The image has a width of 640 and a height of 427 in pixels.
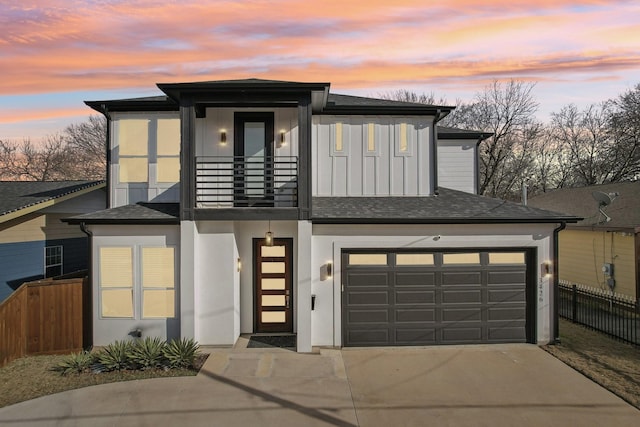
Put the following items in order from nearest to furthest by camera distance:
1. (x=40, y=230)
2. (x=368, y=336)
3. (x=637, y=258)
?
(x=368, y=336), (x=40, y=230), (x=637, y=258)

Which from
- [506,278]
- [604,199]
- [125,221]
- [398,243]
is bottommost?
[506,278]

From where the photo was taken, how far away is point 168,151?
1144 centimetres

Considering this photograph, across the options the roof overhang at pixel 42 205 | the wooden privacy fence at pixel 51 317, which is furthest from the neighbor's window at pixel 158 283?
the roof overhang at pixel 42 205

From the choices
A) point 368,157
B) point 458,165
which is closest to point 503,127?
point 458,165

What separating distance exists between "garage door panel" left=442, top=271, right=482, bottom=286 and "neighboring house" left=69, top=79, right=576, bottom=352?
0.02 meters

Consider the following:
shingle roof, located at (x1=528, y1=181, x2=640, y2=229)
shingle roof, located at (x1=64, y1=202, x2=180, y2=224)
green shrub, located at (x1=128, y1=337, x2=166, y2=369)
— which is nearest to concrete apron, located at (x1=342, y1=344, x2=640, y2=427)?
green shrub, located at (x1=128, y1=337, x2=166, y2=369)

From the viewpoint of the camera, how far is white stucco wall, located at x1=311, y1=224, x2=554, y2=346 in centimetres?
928

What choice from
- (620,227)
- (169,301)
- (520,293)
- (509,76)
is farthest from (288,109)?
(509,76)

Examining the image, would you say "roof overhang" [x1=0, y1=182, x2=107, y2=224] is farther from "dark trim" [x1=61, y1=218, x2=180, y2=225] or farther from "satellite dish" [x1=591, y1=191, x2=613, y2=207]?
"satellite dish" [x1=591, y1=191, x2=613, y2=207]

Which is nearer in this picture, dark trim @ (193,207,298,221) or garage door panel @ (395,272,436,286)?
dark trim @ (193,207,298,221)

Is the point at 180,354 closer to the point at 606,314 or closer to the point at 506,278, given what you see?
the point at 506,278

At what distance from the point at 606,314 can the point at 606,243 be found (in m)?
4.24

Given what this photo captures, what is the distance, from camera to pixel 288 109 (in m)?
10.5

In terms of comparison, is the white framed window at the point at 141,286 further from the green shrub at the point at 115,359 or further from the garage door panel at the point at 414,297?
the garage door panel at the point at 414,297
